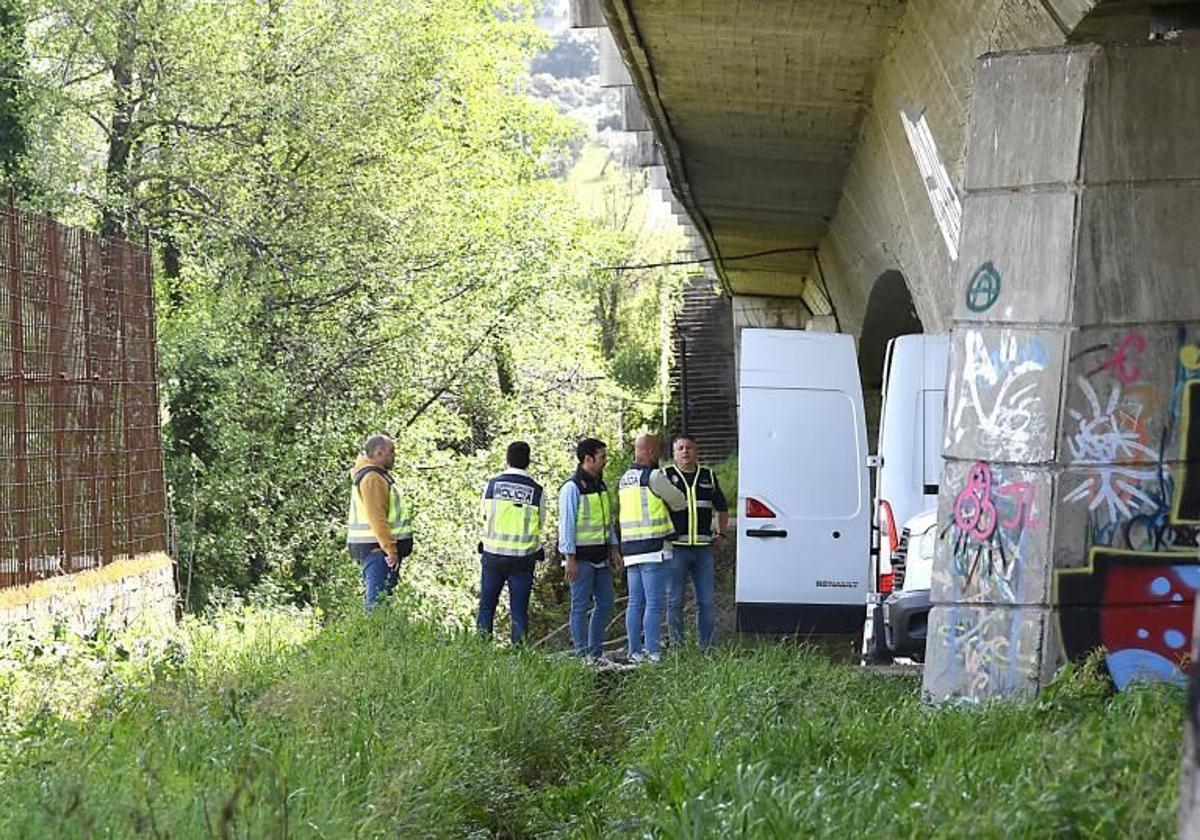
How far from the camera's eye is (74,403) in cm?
1323

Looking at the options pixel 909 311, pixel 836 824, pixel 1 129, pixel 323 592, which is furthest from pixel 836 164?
pixel 836 824

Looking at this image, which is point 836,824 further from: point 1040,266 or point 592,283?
point 592,283

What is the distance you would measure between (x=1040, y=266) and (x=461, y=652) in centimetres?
422

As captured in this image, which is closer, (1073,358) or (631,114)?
(1073,358)

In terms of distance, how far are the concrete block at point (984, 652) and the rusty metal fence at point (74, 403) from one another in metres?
5.89

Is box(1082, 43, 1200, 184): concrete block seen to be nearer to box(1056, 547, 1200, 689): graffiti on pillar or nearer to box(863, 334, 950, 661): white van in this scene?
box(1056, 547, 1200, 689): graffiti on pillar

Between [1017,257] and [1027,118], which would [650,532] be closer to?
[1017,257]

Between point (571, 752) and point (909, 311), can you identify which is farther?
point (909, 311)

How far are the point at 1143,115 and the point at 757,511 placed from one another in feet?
18.6

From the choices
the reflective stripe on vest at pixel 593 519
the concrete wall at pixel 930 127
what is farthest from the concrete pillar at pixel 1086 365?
the reflective stripe on vest at pixel 593 519

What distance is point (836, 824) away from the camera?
560cm

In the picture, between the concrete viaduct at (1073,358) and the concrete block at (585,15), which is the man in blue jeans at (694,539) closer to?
the concrete block at (585,15)

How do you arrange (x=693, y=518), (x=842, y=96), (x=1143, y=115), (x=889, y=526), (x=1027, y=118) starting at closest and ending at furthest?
(x=1143, y=115), (x=1027, y=118), (x=889, y=526), (x=693, y=518), (x=842, y=96)

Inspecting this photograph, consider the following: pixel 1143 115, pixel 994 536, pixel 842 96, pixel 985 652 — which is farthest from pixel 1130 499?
pixel 842 96
